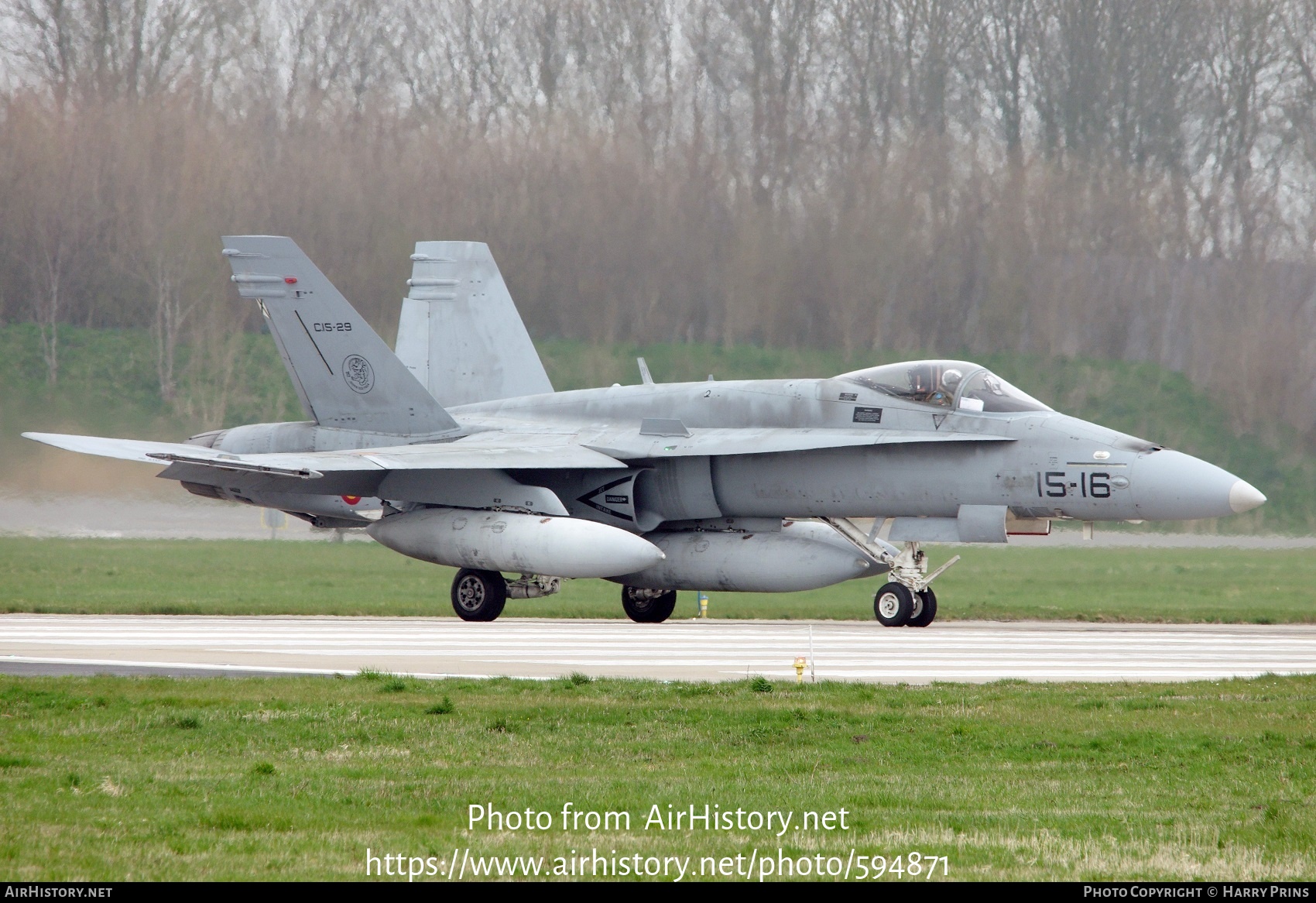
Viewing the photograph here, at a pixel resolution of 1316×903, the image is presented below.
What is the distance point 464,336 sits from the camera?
18734 millimetres

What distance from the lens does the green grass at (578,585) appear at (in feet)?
62.6

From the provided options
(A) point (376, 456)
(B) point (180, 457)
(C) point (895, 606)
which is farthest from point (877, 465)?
(B) point (180, 457)

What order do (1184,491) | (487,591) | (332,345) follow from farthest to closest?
(332,345) < (487,591) < (1184,491)

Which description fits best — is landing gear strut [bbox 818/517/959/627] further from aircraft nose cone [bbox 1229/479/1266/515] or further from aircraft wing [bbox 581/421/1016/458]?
aircraft nose cone [bbox 1229/479/1266/515]

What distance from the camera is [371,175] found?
102 feet

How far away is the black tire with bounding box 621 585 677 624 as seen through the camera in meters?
16.7

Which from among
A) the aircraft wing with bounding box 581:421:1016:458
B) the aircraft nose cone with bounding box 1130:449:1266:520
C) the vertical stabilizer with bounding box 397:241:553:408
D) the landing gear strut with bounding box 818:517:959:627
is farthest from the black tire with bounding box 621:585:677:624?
the aircraft nose cone with bounding box 1130:449:1266:520

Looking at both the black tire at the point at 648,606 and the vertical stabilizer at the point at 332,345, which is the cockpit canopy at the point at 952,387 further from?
the vertical stabilizer at the point at 332,345

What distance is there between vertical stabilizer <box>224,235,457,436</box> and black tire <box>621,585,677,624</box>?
282 cm

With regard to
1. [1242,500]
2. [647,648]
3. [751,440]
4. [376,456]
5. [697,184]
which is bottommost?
[647,648]

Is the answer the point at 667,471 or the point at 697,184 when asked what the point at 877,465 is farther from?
the point at 697,184

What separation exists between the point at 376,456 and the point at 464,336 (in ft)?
13.6

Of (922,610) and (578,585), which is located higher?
(922,610)

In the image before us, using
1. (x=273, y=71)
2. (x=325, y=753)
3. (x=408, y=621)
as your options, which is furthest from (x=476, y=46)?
(x=325, y=753)
